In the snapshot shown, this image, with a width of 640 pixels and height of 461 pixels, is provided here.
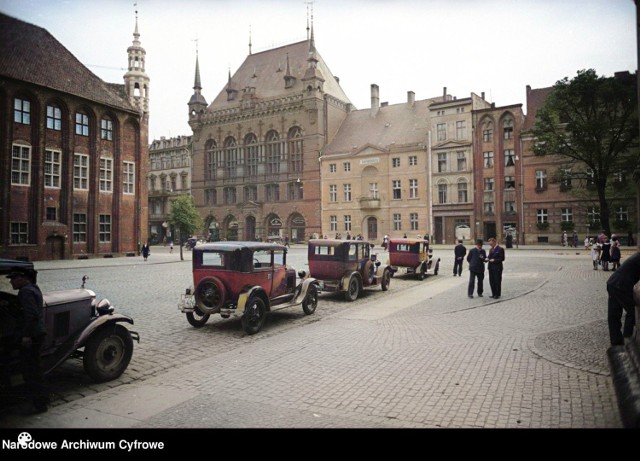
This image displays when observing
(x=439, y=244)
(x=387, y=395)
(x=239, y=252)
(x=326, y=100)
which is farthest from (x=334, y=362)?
(x=326, y=100)

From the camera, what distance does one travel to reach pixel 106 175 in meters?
7.12

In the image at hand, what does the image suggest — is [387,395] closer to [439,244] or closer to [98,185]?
[98,185]

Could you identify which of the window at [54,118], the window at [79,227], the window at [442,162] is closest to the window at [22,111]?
the window at [54,118]

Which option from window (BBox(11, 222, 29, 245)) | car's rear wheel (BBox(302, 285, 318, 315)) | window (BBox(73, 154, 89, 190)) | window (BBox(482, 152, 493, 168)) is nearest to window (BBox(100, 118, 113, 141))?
window (BBox(73, 154, 89, 190))

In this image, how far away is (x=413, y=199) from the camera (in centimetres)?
5394

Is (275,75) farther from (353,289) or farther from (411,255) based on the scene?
(353,289)

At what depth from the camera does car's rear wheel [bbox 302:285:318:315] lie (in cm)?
1169

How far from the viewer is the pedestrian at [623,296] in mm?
6289

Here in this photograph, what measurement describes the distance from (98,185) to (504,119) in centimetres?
4910

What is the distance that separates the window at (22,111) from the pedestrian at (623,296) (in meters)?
8.25

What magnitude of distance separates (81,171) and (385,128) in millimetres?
55289

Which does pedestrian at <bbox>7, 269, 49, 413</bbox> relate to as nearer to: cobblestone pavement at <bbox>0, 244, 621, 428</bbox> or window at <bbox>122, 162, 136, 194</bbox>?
cobblestone pavement at <bbox>0, 244, 621, 428</bbox>

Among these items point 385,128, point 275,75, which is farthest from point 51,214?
point 275,75

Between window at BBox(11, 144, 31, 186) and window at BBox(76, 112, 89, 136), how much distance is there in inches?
63.2
